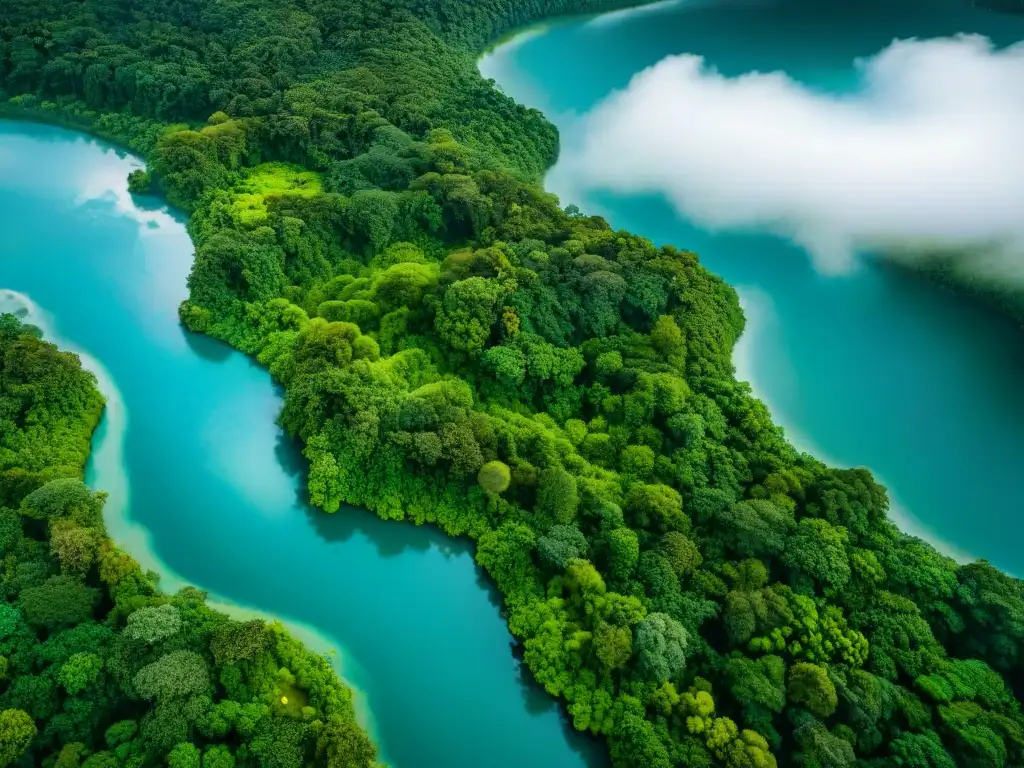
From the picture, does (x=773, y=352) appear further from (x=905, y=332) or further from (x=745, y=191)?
(x=745, y=191)

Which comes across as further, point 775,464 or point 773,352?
point 773,352

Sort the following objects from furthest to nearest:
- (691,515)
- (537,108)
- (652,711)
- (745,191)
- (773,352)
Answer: (537,108) → (745,191) → (773,352) → (691,515) → (652,711)

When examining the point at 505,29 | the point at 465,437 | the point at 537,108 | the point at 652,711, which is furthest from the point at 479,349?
the point at 505,29

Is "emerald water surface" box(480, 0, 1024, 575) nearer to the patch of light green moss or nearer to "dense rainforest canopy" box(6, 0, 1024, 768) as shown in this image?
"dense rainforest canopy" box(6, 0, 1024, 768)

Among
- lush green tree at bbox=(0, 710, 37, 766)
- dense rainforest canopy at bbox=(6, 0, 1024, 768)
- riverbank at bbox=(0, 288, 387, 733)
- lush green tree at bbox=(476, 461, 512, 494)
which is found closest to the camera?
lush green tree at bbox=(0, 710, 37, 766)

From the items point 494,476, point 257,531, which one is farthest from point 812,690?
point 257,531

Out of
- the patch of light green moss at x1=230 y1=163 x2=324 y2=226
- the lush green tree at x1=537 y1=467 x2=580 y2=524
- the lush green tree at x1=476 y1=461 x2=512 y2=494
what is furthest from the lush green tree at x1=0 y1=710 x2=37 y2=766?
the patch of light green moss at x1=230 y1=163 x2=324 y2=226
